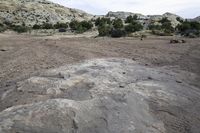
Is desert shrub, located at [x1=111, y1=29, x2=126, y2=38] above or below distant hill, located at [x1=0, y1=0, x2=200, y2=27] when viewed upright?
above

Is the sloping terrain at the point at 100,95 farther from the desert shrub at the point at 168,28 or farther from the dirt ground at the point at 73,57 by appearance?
the desert shrub at the point at 168,28

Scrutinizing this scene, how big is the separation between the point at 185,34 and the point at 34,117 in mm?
27729

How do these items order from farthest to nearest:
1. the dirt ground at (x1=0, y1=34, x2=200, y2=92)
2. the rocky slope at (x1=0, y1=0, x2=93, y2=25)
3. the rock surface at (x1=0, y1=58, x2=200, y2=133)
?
the rocky slope at (x1=0, y1=0, x2=93, y2=25) → the dirt ground at (x1=0, y1=34, x2=200, y2=92) → the rock surface at (x1=0, y1=58, x2=200, y2=133)

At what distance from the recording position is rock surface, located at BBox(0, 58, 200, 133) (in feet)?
30.8

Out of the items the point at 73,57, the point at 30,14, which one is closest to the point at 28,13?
the point at 30,14

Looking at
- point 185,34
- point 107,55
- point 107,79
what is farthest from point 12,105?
point 185,34

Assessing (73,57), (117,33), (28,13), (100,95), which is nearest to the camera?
(100,95)

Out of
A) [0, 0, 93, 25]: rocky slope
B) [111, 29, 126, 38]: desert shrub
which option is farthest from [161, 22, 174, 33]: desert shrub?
[0, 0, 93, 25]: rocky slope

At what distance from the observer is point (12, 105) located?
10.9 metres

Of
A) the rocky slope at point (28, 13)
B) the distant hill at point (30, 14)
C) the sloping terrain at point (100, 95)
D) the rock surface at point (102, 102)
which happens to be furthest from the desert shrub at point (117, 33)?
the rocky slope at point (28, 13)

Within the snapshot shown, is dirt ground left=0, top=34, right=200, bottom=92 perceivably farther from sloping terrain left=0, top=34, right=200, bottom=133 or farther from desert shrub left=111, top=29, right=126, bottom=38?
desert shrub left=111, top=29, right=126, bottom=38

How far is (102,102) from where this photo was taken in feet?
35.1

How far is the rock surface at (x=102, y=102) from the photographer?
9383 mm

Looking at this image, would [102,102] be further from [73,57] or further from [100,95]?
[73,57]
